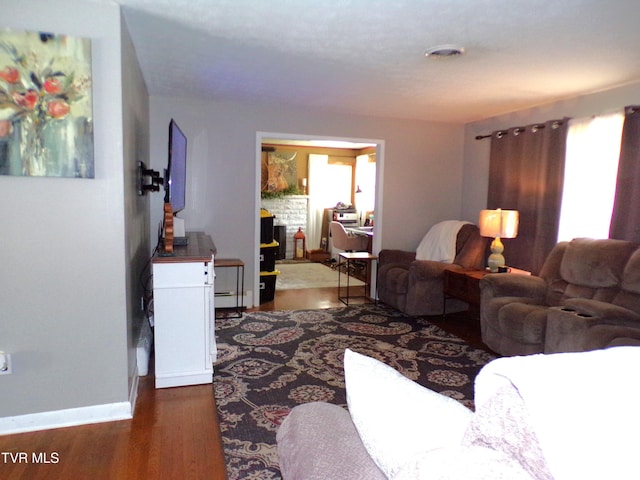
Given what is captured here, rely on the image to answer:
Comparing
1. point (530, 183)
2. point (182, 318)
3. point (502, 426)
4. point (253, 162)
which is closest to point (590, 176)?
point (530, 183)

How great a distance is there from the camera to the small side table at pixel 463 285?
141 inches

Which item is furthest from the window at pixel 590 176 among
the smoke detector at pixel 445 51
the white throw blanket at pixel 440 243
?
the smoke detector at pixel 445 51

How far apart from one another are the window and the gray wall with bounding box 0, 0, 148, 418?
136 inches

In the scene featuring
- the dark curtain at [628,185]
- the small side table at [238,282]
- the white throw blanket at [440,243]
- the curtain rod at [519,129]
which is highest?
the curtain rod at [519,129]

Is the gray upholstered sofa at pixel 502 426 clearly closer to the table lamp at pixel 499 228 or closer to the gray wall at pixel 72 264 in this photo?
the gray wall at pixel 72 264

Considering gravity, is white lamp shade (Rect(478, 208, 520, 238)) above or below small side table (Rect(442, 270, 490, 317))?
above

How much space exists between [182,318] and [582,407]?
232cm

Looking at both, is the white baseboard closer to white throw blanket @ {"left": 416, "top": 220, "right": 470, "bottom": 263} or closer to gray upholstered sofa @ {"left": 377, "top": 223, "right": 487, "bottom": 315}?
gray upholstered sofa @ {"left": 377, "top": 223, "right": 487, "bottom": 315}

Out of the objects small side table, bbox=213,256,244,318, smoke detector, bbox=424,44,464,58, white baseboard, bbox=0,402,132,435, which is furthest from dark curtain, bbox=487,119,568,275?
white baseboard, bbox=0,402,132,435

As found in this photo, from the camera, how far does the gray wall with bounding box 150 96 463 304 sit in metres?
4.11

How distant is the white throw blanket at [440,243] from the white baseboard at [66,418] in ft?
10.6

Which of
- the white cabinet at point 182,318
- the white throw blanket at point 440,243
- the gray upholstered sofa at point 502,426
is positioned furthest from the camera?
the white throw blanket at point 440,243

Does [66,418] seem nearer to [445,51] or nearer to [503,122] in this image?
[445,51]

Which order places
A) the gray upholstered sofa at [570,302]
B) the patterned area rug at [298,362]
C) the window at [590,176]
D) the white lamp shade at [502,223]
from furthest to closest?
the white lamp shade at [502,223]
the window at [590,176]
the gray upholstered sofa at [570,302]
the patterned area rug at [298,362]
